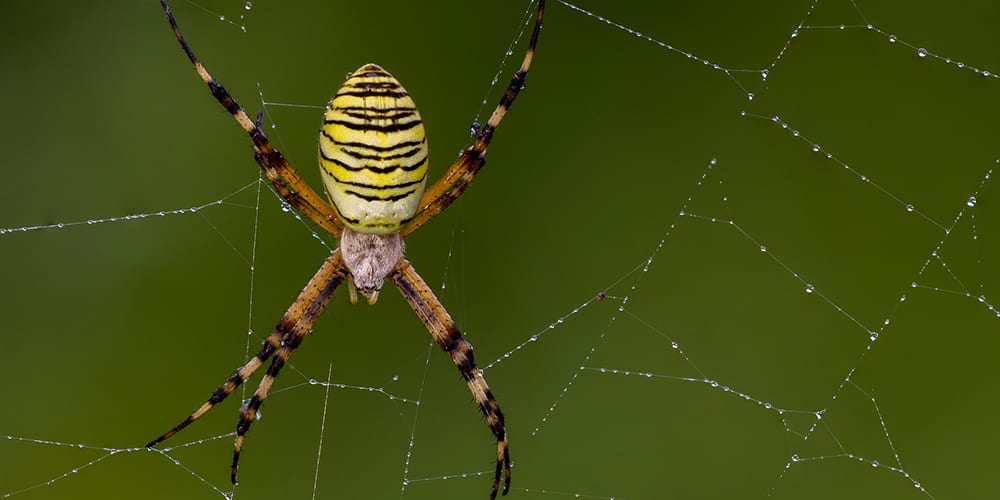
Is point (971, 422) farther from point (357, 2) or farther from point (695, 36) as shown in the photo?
point (357, 2)

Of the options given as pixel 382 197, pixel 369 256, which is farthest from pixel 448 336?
pixel 382 197

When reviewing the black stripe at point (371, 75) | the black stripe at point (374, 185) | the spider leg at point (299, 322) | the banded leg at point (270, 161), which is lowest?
the spider leg at point (299, 322)

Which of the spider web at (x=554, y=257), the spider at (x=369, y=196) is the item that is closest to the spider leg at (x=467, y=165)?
the spider at (x=369, y=196)

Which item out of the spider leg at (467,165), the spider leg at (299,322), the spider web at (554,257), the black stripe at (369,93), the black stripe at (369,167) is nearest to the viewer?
the black stripe at (369,93)

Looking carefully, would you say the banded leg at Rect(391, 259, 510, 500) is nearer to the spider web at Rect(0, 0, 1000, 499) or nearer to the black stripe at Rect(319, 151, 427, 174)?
the spider web at Rect(0, 0, 1000, 499)

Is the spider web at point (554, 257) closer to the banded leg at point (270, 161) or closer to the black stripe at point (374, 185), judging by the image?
the banded leg at point (270, 161)

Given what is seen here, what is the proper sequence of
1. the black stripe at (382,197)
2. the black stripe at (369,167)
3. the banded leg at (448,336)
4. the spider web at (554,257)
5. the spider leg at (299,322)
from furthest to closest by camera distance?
1. the spider web at (554,257)
2. the banded leg at (448,336)
3. the spider leg at (299,322)
4. the black stripe at (382,197)
5. the black stripe at (369,167)
